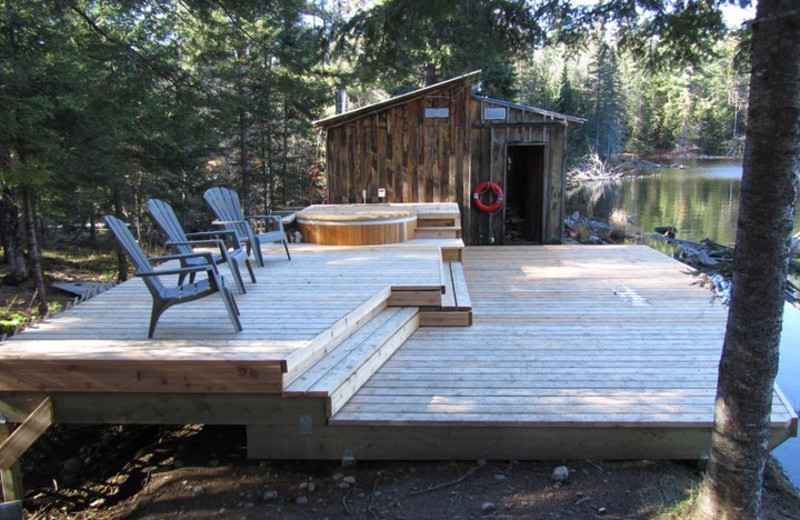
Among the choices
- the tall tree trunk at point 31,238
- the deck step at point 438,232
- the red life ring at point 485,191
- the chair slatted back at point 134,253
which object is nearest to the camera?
the chair slatted back at point 134,253

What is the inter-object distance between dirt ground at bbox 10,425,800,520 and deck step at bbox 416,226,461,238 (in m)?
3.95

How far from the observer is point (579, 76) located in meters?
37.8

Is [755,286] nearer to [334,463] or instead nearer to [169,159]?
[334,463]

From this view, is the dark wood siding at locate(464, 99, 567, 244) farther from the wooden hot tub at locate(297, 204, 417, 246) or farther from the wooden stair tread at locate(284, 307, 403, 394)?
the wooden stair tread at locate(284, 307, 403, 394)

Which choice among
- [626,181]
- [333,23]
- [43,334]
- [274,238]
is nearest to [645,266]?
[274,238]

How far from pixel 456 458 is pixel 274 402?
1.00 m

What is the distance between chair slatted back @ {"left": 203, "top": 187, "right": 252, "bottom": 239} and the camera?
4.80 metres

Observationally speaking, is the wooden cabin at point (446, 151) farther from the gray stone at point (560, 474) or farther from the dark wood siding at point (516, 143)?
the gray stone at point (560, 474)

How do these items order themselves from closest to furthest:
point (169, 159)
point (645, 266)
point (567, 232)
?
point (645, 266), point (169, 159), point (567, 232)

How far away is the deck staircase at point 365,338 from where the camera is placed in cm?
289

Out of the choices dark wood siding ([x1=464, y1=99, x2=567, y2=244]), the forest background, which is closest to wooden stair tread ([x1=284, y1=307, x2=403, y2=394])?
the forest background

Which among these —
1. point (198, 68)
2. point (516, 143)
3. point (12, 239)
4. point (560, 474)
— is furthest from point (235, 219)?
point (12, 239)

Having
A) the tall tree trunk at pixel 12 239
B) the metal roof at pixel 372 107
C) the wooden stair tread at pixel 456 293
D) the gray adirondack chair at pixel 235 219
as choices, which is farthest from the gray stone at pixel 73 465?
the tall tree trunk at pixel 12 239

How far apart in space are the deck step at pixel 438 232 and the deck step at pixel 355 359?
2.59 metres
